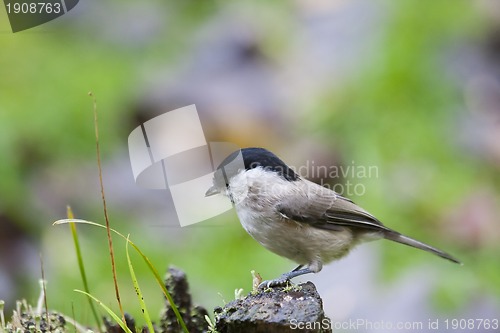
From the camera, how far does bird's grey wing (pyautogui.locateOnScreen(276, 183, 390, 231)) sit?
203cm

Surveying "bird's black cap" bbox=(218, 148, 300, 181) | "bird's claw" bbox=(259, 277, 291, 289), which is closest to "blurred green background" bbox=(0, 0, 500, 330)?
"bird's black cap" bbox=(218, 148, 300, 181)

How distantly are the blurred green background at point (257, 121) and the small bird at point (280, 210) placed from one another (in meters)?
0.71

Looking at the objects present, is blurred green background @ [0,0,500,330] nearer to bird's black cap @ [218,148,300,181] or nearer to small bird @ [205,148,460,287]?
small bird @ [205,148,460,287]

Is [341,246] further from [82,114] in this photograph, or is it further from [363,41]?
[363,41]

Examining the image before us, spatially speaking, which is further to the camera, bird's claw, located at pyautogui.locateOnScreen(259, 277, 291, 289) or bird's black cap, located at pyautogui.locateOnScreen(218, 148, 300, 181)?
bird's black cap, located at pyautogui.locateOnScreen(218, 148, 300, 181)

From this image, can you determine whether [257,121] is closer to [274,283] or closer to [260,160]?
[260,160]

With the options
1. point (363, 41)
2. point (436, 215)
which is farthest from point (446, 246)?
point (363, 41)

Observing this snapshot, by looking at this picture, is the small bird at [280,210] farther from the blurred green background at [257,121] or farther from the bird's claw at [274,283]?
the blurred green background at [257,121]

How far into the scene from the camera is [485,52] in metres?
4.10

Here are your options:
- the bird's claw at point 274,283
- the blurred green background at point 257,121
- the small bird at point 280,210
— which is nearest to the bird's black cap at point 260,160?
the small bird at point 280,210

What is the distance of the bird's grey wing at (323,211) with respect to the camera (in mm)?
2031

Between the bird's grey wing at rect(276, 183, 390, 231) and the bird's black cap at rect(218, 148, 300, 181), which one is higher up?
the bird's black cap at rect(218, 148, 300, 181)

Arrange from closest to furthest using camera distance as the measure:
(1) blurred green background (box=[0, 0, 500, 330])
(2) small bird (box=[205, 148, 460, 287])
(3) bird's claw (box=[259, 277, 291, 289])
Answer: (3) bird's claw (box=[259, 277, 291, 289])
(2) small bird (box=[205, 148, 460, 287])
(1) blurred green background (box=[0, 0, 500, 330])

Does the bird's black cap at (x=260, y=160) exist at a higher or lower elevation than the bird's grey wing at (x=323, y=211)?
higher
